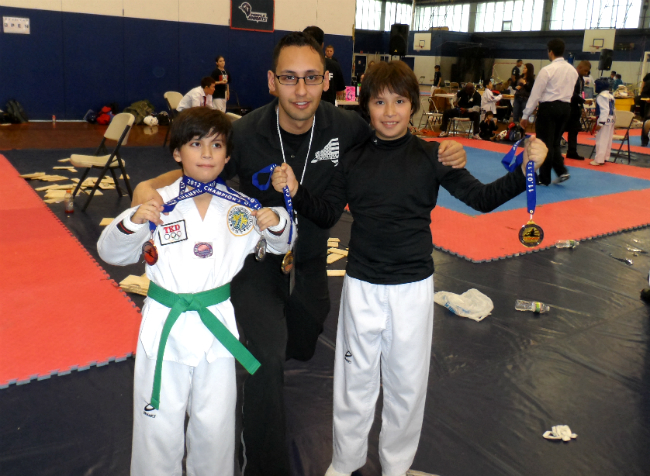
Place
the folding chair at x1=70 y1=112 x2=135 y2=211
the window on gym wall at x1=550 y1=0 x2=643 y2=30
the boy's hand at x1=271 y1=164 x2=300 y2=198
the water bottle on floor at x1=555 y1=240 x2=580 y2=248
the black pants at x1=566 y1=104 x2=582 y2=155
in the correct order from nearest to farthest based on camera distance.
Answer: the boy's hand at x1=271 y1=164 x2=300 y2=198, the water bottle on floor at x1=555 y1=240 x2=580 y2=248, the folding chair at x1=70 y1=112 x2=135 y2=211, the black pants at x1=566 y1=104 x2=582 y2=155, the window on gym wall at x1=550 y1=0 x2=643 y2=30

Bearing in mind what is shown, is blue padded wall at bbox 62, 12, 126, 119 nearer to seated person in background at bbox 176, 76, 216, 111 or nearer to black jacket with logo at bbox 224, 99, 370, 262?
seated person in background at bbox 176, 76, 216, 111

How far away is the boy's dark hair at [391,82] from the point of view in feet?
6.82

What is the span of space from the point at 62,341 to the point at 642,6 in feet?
95.5

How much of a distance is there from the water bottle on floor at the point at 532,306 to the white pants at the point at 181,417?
8.74 ft

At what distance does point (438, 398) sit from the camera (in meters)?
2.83

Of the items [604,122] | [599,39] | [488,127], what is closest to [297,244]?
[604,122]

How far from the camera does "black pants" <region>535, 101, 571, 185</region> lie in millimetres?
8180

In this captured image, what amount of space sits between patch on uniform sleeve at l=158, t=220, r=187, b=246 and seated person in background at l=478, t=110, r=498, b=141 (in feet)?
43.4

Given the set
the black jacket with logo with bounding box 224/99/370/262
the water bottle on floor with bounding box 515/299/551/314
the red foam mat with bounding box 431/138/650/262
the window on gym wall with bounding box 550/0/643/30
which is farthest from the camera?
the window on gym wall with bounding box 550/0/643/30

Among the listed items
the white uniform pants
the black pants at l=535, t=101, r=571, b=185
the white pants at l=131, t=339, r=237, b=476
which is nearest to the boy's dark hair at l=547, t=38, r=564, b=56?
the black pants at l=535, t=101, r=571, b=185

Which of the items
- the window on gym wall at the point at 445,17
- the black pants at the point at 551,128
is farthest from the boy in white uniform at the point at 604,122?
the window on gym wall at the point at 445,17

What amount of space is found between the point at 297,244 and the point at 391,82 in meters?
1.04

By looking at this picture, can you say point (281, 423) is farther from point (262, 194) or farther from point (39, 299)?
point (39, 299)

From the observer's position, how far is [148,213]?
1.76 meters
